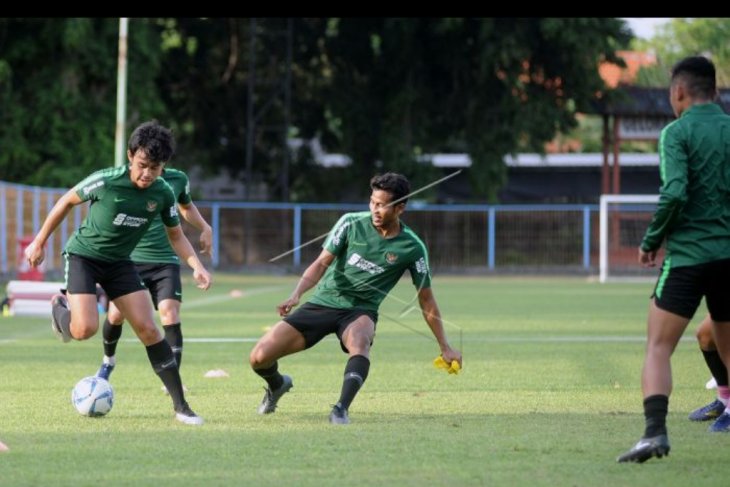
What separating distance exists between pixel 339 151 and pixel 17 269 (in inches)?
699

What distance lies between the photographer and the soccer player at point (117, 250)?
386 inches

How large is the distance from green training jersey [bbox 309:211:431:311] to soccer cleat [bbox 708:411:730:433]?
7.10 ft

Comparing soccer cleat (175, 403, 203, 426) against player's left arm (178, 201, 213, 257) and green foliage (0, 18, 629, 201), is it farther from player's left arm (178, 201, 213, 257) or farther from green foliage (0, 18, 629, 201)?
green foliage (0, 18, 629, 201)

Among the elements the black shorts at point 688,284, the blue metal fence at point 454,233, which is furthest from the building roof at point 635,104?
the black shorts at point 688,284

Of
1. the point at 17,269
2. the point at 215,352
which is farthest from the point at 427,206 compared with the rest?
the point at 215,352

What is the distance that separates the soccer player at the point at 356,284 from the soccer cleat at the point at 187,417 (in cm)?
64

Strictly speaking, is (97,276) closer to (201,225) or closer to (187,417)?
(187,417)

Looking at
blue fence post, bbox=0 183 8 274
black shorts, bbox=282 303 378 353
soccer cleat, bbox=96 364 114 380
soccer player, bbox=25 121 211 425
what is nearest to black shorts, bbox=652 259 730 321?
black shorts, bbox=282 303 378 353

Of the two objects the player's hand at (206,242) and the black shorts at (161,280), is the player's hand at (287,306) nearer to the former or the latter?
the player's hand at (206,242)

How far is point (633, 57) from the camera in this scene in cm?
6456

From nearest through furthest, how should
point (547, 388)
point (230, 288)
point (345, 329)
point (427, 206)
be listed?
point (345, 329) < point (547, 388) < point (230, 288) < point (427, 206)

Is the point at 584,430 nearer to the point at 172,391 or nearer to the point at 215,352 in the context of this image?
the point at 172,391

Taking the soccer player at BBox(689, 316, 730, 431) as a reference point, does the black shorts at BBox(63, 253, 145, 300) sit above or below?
above

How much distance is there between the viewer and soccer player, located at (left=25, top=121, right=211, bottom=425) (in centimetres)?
981
